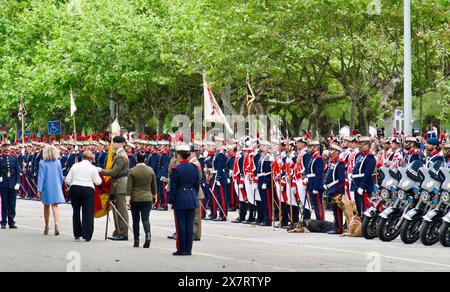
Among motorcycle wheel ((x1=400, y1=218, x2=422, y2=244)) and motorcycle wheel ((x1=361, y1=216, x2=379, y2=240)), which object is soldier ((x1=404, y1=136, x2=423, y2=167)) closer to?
motorcycle wheel ((x1=361, y1=216, x2=379, y2=240))

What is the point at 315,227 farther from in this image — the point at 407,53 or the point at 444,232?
the point at 407,53

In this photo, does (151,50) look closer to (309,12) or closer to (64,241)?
(309,12)

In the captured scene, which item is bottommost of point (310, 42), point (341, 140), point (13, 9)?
point (341, 140)

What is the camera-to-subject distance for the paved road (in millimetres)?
17250

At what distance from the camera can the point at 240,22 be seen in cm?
3884

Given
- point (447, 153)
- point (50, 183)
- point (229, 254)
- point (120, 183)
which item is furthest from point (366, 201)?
point (50, 183)

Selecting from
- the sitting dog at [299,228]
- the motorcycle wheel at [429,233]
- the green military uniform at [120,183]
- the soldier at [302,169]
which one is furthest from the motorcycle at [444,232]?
the green military uniform at [120,183]

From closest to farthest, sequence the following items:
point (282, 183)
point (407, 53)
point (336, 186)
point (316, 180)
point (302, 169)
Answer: point (336, 186) → point (316, 180) → point (302, 169) → point (282, 183) → point (407, 53)

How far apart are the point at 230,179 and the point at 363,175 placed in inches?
274

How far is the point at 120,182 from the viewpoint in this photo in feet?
75.3

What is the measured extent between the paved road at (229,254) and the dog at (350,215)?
53 centimetres

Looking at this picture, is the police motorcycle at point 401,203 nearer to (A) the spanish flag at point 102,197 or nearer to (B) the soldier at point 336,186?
(B) the soldier at point 336,186
